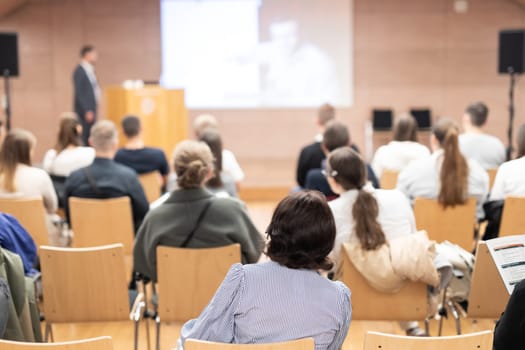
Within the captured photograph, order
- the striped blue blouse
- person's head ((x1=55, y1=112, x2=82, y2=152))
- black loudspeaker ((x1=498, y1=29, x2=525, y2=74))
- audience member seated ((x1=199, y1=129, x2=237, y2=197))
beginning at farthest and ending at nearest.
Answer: black loudspeaker ((x1=498, y1=29, x2=525, y2=74)) < person's head ((x1=55, y1=112, x2=82, y2=152)) < audience member seated ((x1=199, y1=129, x2=237, y2=197)) < the striped blue blouse

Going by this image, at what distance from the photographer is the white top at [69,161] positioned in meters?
5.47

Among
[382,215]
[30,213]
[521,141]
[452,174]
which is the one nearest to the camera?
[382,215]

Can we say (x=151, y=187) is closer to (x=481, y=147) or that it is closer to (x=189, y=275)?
(x=189, y=275)

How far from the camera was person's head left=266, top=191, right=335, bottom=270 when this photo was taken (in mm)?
2211

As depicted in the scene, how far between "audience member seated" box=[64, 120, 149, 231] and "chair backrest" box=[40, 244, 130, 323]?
1257 mm

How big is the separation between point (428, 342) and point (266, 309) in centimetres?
50

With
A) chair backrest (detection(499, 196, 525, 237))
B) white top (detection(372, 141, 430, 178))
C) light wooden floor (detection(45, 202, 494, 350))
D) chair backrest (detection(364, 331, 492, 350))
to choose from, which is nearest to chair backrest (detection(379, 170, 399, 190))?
white top (detection(372, 141, 430, 178))

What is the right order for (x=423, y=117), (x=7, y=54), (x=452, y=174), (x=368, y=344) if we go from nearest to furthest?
(x=368, y=344) < (x=452, y=174) < (x=7, y=54) < (x=423, y=117)

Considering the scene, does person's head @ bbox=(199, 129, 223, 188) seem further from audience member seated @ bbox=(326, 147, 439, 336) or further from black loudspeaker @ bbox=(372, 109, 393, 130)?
black loudspeaker @ bbox=(372, 109, 393, 130)

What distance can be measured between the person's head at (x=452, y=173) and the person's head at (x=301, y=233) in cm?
229

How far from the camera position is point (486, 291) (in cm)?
339

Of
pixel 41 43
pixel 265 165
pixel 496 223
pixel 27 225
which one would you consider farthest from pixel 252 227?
pixel 41 43

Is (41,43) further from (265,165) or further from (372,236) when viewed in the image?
(372,236)

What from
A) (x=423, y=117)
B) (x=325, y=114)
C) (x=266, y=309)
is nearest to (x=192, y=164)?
(x=266, y=309)
